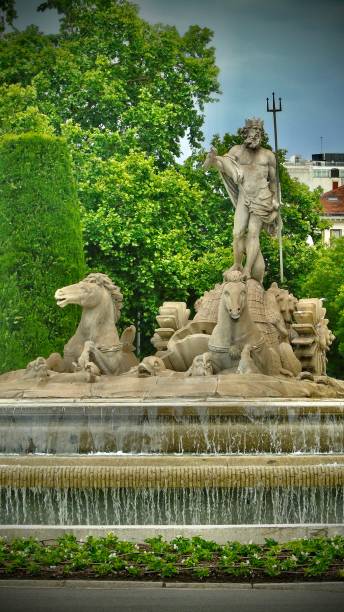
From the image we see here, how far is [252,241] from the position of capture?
20.8 m

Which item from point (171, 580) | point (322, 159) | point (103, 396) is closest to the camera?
point (171, 580)

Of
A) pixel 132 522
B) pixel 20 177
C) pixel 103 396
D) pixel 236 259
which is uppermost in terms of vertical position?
pixel 20 177

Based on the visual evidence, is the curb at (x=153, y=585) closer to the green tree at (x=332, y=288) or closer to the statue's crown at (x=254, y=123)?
the statue's crown at (x=254, y=123)

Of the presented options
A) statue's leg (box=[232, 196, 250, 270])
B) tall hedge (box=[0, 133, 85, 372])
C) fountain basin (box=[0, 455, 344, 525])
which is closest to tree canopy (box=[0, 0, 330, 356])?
tall hedge (box=[0, 133, 85, 372])

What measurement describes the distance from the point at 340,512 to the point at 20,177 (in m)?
19.5

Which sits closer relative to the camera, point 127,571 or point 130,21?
point 127,571

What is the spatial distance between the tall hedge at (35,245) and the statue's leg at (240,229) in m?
10.1

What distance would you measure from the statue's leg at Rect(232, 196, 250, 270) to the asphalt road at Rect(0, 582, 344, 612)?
33.7ft

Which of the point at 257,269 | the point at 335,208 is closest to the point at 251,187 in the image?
the point at 257,269

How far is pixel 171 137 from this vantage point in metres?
40.7

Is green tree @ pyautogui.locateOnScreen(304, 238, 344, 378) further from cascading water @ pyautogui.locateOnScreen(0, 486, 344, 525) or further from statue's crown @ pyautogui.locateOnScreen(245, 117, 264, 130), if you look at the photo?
cascading water @ pyautogui.locateOnScreen(0, 486, 344, 525)

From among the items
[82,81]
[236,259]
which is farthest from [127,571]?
[82,81]

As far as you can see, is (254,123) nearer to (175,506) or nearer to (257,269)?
(257,269)

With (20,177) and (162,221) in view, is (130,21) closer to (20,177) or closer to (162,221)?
(162,221)
